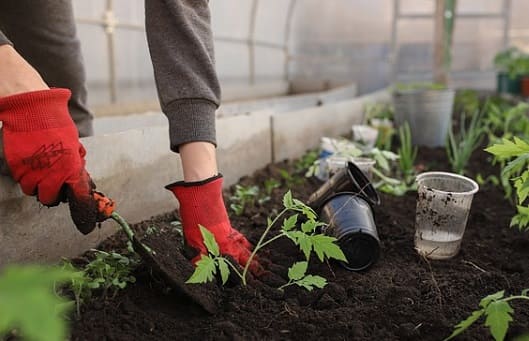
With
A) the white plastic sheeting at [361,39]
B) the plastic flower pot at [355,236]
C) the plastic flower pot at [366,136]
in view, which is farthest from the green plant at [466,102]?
the plastic flower pot at [355,236]

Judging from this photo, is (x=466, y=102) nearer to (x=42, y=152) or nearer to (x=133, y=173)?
(x=133, y=173)

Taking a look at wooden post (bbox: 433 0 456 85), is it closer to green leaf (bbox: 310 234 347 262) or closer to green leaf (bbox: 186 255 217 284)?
green leaf (bbox: 310 234 347 262)

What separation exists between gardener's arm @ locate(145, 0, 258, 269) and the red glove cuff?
30 centimetres

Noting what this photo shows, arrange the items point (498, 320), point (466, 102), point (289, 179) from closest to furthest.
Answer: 1. point (498, 320)
2. point (289, 179)
3. point (466, 102)

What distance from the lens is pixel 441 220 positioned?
1471 mm

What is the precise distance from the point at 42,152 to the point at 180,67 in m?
0.40

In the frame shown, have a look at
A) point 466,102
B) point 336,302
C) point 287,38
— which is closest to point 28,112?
point 336,302

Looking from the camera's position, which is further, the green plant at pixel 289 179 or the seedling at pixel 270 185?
the green plant at pixel 289 179

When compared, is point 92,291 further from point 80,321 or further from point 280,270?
point 280,270

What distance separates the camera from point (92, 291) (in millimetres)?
1172

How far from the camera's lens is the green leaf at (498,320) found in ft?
2.78

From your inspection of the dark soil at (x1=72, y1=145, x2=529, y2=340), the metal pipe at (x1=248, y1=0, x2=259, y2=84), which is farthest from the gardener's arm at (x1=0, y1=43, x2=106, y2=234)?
the metal pipe at (x1=248, y1=0, x2=259, y2=84)

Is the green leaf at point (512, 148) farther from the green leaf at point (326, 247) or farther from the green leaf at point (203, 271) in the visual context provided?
the green leaf at point (203, 271)

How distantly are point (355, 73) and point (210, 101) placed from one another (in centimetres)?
680
